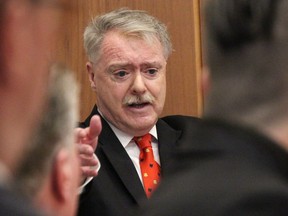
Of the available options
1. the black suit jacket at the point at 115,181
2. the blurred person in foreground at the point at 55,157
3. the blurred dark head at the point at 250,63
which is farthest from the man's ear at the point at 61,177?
the black suit jacket at the point at 115,181

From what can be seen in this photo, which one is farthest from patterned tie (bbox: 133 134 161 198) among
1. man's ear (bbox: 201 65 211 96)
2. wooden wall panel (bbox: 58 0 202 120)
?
man's ear (bbox: 201 65 211 96)

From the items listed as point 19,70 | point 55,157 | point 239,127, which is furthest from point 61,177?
point 239,127

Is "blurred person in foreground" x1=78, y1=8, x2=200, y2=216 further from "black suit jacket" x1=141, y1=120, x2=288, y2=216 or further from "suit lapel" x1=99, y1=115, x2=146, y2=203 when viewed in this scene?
"black suit jacket" x1=141, y1=120, x2=288, y2=216

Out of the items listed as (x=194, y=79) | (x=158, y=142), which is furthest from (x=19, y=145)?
(x=194, y=79)

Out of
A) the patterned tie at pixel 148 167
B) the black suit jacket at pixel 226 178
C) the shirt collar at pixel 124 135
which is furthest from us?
the shirt collar at pixel 124 135

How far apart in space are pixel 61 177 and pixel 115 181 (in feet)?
4.99

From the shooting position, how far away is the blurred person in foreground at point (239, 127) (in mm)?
784

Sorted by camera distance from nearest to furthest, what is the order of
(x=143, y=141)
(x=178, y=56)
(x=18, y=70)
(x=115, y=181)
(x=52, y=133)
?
(x=18, y=70), (x=52, y=133), (x=115, y=181), (x=143, y=141), (x=178, y=56)

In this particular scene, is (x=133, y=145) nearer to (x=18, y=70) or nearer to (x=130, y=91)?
(x=130, y=91)

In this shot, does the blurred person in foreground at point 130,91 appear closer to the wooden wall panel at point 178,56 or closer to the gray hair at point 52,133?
the wooden wall panel at point 178,56

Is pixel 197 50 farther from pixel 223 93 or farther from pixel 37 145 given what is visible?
pixel 37 145

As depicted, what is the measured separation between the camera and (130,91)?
2.45 meters

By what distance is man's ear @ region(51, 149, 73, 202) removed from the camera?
0.64 meters

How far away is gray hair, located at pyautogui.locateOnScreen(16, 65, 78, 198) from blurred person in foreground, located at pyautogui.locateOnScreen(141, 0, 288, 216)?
0.18 metres
